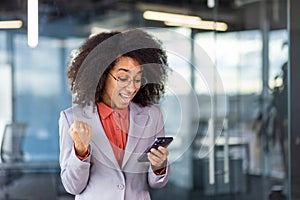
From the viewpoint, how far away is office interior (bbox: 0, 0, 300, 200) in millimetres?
3666

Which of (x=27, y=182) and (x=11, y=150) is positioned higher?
(x=11, y=150)

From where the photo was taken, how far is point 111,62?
134 cm

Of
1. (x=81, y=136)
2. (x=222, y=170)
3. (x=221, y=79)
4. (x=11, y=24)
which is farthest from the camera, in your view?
(x=222, y=170)

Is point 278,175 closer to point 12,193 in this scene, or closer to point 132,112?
point 12,193

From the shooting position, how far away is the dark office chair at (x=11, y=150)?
3.63 m

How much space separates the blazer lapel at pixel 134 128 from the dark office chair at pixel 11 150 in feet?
8.30

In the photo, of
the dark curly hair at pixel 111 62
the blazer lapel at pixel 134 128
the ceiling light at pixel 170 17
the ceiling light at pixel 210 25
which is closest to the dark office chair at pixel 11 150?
the ceiling light at pixel 170 17

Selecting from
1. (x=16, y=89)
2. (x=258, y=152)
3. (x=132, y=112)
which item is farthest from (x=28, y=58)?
(x=132, y=112)

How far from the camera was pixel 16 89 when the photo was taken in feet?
12.2

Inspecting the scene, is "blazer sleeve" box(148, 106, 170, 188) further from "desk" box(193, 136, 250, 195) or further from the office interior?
"desk" box(193, 136, 250, 195)

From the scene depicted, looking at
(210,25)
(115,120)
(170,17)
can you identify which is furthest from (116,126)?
(210,25)

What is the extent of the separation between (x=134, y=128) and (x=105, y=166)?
0.45 ft

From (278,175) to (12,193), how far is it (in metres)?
2.29

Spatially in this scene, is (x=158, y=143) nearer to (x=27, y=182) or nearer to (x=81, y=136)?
(x=81, y=136)
